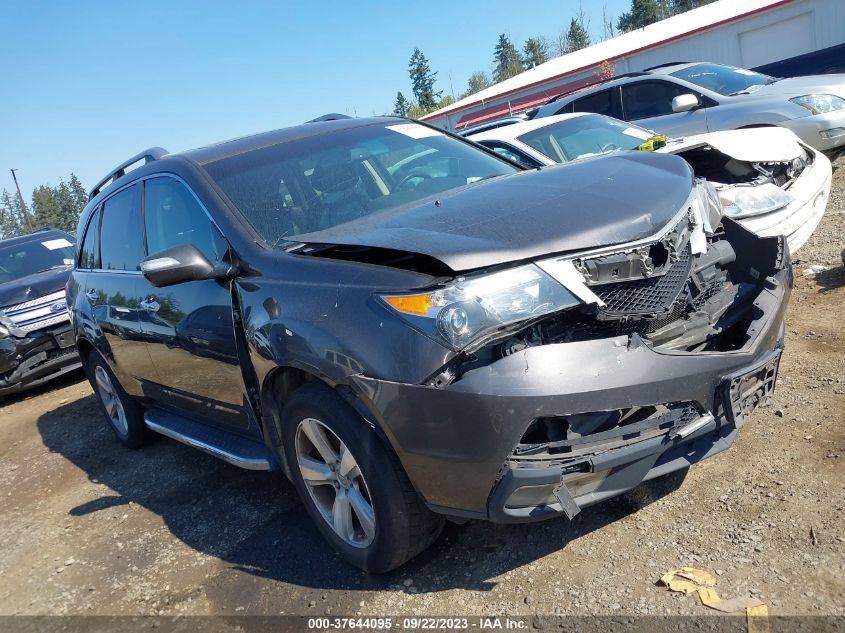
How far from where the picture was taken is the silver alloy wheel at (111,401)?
5.29 metres

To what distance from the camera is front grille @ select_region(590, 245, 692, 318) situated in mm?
2473

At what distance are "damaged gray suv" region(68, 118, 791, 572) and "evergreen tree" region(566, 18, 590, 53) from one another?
266ft

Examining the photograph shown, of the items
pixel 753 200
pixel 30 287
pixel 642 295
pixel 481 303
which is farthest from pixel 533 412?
pixel 30 287

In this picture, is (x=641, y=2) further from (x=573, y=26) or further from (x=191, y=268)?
(x=191, y=268)

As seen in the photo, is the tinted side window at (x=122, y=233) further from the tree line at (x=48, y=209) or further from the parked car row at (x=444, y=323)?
the tree line at (x=48, y=209)

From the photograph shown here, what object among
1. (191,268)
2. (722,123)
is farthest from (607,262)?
(722,123)

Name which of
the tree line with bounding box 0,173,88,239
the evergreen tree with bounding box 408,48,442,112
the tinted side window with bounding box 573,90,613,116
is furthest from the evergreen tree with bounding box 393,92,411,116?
the tinted side window with bounding box 573,90,613,116

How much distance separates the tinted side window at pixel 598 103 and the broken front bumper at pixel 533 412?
28.5ft

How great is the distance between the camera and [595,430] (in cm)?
235

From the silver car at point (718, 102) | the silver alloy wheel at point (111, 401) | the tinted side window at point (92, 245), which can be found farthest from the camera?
the silver car at point (718, 102)

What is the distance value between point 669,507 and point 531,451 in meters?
0.95

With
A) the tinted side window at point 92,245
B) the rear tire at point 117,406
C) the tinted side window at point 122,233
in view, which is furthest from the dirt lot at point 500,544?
the tinted side window at point 92,245

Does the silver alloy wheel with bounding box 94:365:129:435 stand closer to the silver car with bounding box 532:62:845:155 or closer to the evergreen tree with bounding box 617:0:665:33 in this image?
the silver car with bounding box 532:62:845:155

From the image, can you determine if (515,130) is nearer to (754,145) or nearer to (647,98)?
(754,145)
